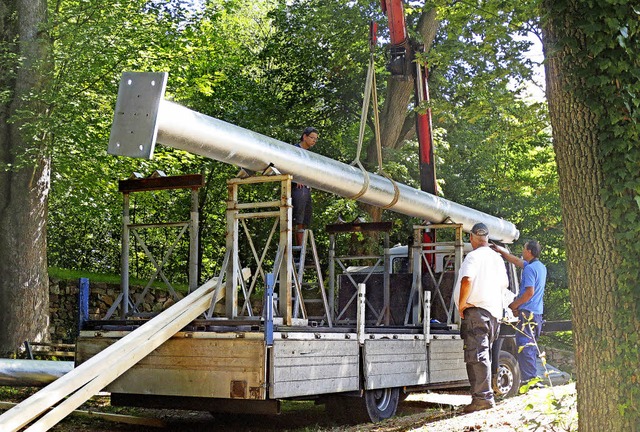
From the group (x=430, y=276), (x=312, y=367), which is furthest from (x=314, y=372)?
(x=430, y=276)

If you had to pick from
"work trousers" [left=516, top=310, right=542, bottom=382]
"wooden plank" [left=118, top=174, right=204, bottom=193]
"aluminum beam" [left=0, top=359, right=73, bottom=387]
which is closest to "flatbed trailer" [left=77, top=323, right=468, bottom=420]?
"wooden plank" [left=118, top=174, right=204, bottom=193]

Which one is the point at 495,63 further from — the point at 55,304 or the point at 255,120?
the point at 55,304

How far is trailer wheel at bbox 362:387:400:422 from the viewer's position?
388 inches

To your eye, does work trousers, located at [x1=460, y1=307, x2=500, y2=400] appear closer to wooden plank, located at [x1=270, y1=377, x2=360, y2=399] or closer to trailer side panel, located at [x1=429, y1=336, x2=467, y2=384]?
wooden plank, located at [x1=270, y1=377, x2=360, y2=399]

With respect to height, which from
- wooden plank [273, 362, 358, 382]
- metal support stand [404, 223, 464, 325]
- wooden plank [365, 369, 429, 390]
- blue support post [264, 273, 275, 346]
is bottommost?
wooden plank [365, 369, 429, 390]

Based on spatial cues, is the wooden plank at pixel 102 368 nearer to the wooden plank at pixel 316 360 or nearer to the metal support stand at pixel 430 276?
the wooden plank at pixel 316 360

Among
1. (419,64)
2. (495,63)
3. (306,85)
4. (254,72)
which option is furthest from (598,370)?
(254,72)

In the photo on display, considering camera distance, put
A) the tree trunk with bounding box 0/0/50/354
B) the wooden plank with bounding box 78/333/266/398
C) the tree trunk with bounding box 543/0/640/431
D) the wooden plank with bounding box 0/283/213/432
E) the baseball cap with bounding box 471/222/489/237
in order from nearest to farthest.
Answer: the tree trunk with bounding box 543/0/640/431 < the wooden plank with bounding box 0/283/213/432 < the wooden plank with bounding box 78/333/266/398 < the baseball cap with bounding box 471/222/489/237 < the tree trunk with bounding box 0/0/50/354

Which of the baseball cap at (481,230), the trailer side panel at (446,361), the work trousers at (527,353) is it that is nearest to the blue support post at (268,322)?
the baseball cap at (481,230)

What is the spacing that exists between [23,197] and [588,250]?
1147 centimetres

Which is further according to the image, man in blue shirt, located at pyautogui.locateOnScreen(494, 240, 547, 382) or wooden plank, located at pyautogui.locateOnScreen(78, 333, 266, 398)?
man in blue shirt, located at pyautogui.locateOnScreen(494, 240, 547, 382)

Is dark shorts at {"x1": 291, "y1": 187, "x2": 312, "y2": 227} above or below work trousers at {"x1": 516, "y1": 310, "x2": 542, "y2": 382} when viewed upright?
above

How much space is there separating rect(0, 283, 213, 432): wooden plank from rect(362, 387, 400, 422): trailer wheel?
2.18m

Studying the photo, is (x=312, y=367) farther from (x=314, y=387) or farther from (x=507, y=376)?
(x=507, y=376)
